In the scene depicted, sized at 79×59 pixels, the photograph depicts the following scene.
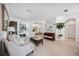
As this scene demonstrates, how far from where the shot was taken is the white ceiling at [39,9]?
5.82ft

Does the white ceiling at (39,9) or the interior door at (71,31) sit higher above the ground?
the white ceiling at (39,9)

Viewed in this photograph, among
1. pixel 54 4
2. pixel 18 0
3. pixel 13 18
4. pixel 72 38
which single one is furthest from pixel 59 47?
pixel 18 0

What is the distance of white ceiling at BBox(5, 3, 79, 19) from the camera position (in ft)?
5.82

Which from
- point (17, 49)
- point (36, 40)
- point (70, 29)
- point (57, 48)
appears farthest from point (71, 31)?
point (17, 49)

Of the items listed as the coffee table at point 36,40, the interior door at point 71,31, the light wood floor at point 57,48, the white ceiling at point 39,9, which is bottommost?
the light wood floor at point 57,48

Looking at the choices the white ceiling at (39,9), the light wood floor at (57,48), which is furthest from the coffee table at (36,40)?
the white ceiling at (39,9)

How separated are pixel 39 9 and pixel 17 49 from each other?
3.50 ft

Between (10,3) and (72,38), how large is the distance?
167cm

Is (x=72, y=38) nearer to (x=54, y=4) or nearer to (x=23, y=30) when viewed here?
(x=54, y=4)

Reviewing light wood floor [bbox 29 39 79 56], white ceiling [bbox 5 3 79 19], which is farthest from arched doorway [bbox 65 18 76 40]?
white ceiling [bbox 5 3 79 19]

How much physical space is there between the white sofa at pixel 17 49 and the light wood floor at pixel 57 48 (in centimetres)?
13

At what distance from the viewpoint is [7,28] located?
1.80m

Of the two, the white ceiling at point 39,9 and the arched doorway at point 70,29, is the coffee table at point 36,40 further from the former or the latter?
the arched doorway at point 70,29

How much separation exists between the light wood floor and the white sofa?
0.13 metres
